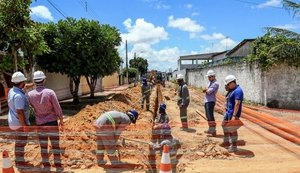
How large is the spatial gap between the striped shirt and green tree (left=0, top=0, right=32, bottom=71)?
6247 mm

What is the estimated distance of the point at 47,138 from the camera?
6957 mm

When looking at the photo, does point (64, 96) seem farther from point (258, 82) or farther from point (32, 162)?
point (32, 162)

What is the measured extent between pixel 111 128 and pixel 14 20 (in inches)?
278

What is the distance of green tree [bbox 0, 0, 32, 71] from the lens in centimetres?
1212

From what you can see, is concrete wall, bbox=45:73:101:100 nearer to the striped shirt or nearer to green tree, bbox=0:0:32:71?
green tree, bbox=0:0:32:71

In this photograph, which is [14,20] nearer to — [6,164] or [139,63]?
[6,164]

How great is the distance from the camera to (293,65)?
17266 mm

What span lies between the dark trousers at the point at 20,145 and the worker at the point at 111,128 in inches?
51.6

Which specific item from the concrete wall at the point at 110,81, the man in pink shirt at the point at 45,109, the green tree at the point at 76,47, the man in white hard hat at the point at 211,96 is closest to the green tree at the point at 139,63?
the concrete wall at the point at 110,81

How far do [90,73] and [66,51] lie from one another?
6.89 ft

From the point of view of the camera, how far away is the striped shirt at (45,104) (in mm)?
6559

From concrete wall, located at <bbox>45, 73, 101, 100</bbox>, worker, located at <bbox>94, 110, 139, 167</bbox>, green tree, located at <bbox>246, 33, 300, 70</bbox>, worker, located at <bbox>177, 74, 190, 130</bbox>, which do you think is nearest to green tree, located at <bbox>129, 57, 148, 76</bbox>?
concrete wall, located at <bbox>45, 73, 101, 100</bbox>

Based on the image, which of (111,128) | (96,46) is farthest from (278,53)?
(111,128)

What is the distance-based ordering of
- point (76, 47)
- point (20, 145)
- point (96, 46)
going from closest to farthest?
point (20, 145) → point (76, 47) → point (96, 46)
